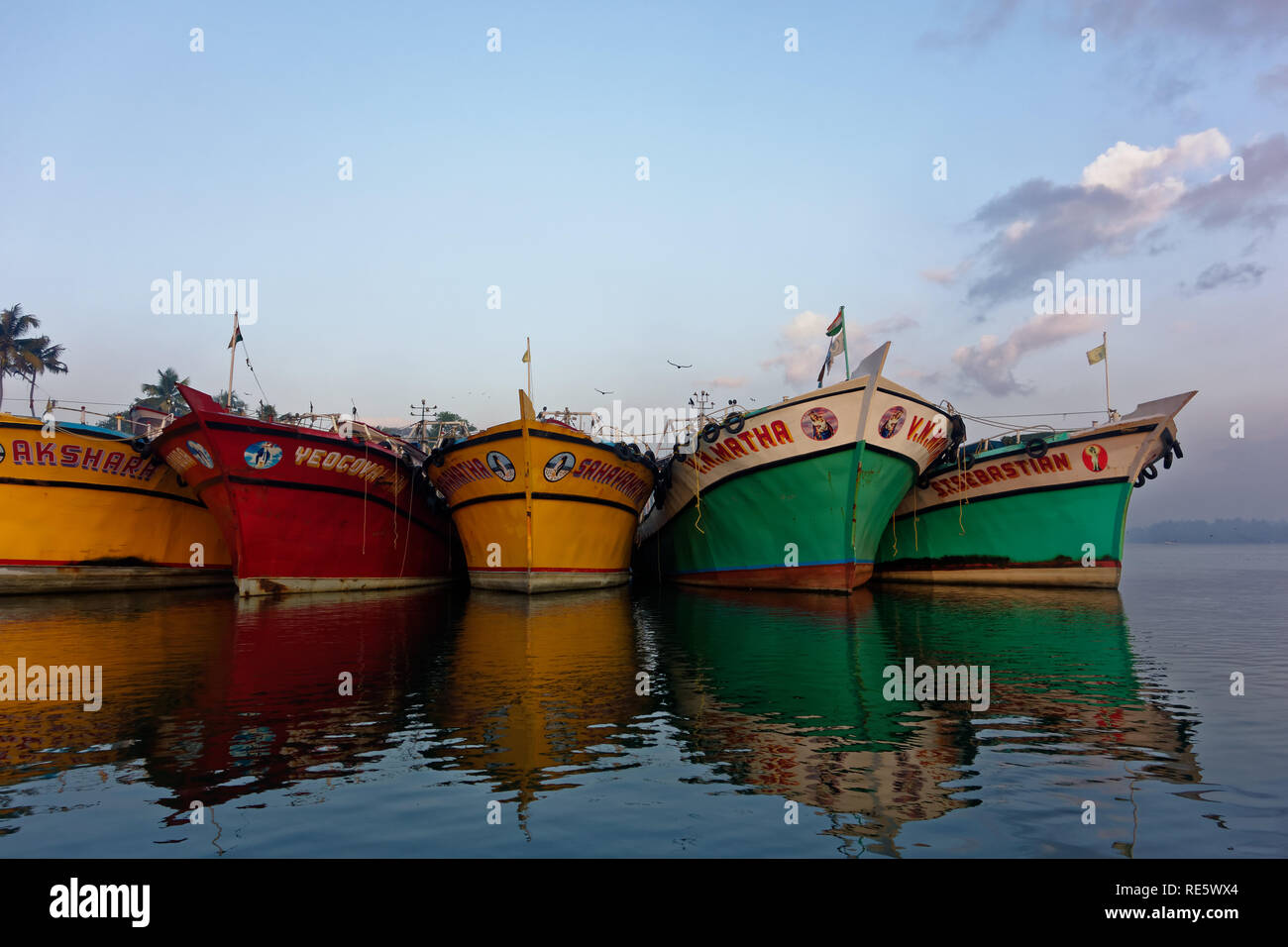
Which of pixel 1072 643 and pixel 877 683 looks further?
pixel 1072 643

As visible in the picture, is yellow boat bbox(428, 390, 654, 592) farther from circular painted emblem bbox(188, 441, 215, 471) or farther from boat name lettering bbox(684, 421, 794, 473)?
circular painted emblem bbox(188, 441, 215, 471)

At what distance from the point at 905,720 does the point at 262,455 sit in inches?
811

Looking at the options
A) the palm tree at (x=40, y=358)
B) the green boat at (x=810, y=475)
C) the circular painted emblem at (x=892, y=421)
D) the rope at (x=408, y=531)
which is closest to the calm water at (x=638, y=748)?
the green boat at (x=810, y=475)

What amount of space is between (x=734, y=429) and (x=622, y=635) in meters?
10.5

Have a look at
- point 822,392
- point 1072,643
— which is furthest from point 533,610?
point 1072,643

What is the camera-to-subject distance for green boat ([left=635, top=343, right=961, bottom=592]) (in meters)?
22.0

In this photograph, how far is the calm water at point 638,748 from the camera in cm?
498

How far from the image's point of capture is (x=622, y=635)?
590 inches

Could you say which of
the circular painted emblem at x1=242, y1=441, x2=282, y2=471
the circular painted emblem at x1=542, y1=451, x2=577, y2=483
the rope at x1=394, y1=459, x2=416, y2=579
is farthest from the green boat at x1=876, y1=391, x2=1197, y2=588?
the circular painted emblem at x1=242, y1=441, x2=282, y2=471

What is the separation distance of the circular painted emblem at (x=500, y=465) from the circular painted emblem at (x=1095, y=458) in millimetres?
19904

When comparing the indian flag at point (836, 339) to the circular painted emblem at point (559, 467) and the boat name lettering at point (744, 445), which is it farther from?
the circular painted emblem at point (559, 467)
